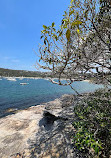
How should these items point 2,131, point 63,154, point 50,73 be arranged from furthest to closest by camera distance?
point 2,131
point 50,73
point 63,154

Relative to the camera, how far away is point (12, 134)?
25.7 ft

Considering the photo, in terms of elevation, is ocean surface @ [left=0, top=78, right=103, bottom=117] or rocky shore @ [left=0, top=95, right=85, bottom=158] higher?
rocky shore @ [left=0, top=95, right=85, bottom=158]

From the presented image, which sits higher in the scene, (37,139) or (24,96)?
(37,139)

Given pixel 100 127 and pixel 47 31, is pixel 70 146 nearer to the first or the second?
pixel 100 127

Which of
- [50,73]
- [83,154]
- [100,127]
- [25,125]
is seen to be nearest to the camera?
[83,154]

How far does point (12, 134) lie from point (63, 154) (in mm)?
5837

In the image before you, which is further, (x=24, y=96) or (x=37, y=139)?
(x=24, y=96)

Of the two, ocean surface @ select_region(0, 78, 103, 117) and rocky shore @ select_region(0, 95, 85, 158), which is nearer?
rocky shore @ select_region(0, 95, 85, 158)

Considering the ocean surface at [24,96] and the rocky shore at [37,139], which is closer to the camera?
the rocky shore at [37,139]

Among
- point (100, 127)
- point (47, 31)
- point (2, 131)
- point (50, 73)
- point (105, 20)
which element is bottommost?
point (2, 131)

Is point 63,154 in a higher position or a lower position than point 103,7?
lower

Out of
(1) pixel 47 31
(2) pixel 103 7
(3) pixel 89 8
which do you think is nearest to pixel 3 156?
(1) pixel 47 31

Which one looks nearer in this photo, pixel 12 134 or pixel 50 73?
pixel 50 73

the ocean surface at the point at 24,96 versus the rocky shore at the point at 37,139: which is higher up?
the rocky shore at the point at 37,139
